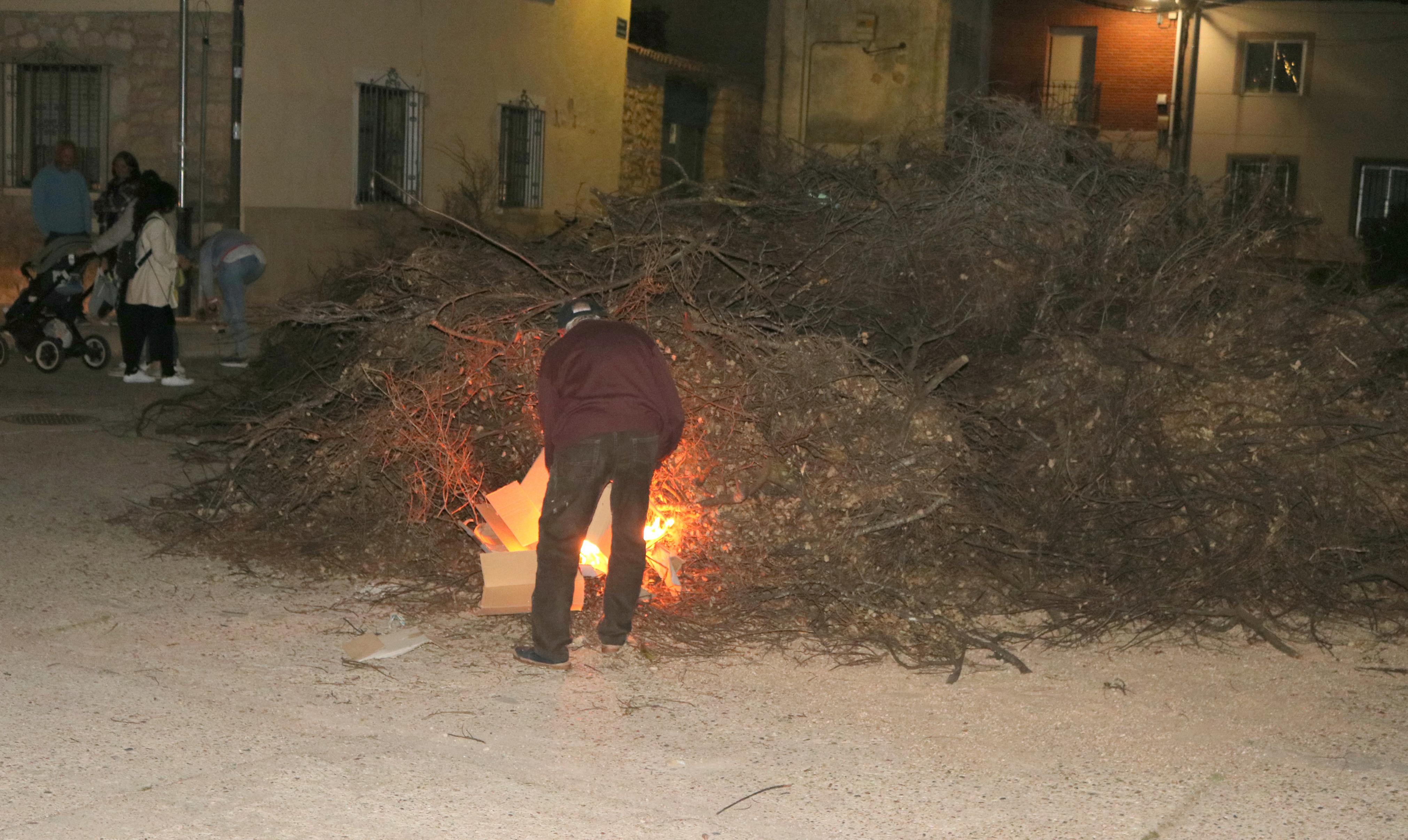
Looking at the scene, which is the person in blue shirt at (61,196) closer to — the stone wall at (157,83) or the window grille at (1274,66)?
the stone wall at (157,83)

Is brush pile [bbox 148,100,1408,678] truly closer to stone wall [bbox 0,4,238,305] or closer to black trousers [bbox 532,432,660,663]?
black trousers [bbox 532,432,660,663]

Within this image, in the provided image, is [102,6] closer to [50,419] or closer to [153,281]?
[153,281]

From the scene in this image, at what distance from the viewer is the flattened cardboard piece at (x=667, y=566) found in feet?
21.1

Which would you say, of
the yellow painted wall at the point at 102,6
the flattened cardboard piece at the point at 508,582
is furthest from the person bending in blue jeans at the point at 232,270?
the flattened cardboard piece at the point at 508,582

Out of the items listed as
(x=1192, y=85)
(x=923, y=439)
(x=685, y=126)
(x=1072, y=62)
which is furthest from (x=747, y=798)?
(x=1072, y=62)

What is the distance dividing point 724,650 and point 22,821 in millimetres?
2698

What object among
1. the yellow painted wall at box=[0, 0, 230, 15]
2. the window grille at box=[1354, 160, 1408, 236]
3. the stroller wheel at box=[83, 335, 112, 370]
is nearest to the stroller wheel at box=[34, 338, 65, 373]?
the stroller wheel at box=[83, 335, 112, 370]

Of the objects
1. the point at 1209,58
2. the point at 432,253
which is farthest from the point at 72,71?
the point at 1209,58

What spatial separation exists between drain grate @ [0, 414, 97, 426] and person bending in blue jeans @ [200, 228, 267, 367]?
7.44ft

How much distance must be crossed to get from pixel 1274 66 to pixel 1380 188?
377 centimetres

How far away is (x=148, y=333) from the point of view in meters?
12.1

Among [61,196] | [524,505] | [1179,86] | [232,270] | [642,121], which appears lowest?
[524,505]

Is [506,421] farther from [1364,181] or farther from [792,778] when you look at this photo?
[1364,181]

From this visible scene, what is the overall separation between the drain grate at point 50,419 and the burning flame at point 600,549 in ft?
18.2
